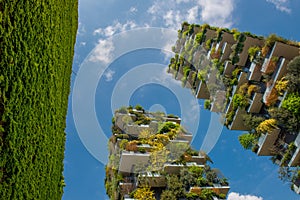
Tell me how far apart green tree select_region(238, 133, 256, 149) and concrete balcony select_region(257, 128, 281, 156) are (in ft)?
2.01

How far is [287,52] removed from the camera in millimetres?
15711

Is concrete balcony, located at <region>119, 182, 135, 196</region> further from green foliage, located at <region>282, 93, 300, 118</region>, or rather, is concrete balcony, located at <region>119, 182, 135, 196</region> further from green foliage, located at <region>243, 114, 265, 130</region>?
green foliage, located at <region>282, 93, 300, 118</region>

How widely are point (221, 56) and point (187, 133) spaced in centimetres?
695

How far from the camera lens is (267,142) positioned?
15.5 meters

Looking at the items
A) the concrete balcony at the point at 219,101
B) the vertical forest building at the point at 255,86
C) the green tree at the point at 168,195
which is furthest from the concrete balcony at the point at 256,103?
the green tree at the point at 168,195

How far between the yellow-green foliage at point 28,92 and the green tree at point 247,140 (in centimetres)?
1381

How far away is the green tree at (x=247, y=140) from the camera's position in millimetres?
16609

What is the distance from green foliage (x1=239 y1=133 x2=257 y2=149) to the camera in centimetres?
1660

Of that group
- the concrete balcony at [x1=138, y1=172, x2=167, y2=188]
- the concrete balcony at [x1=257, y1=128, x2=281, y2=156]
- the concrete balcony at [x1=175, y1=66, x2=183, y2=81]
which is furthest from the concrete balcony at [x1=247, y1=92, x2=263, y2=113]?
the concrete balcony at [x1=175, y1=66, x2=183, y2=81]

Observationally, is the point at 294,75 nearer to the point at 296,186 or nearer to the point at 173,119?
the point at 296,186

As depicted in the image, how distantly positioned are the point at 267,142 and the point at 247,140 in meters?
1.50

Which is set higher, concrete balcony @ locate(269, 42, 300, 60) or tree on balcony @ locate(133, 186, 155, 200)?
concrete balcony @ locate(269, 42, 300, 60)

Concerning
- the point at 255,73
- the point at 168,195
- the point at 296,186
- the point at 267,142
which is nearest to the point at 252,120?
the point at 267,142

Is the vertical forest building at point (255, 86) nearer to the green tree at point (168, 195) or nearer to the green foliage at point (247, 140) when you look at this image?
the green foliage at point (247, 140)
